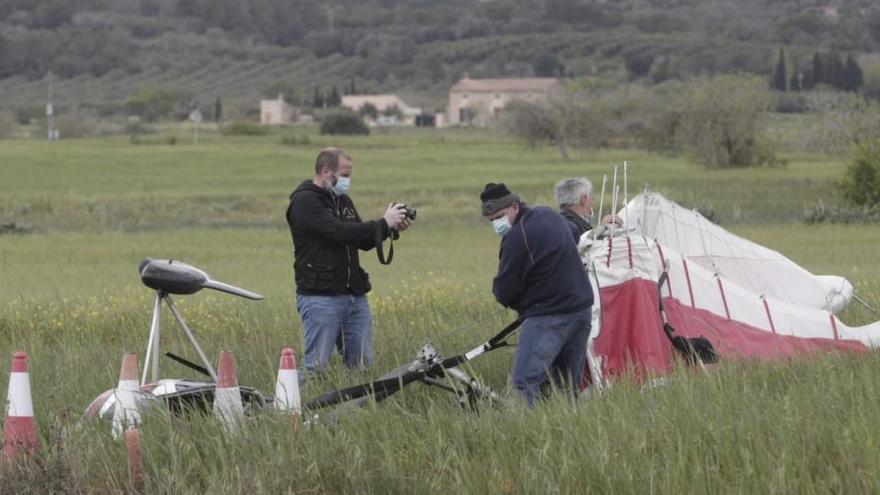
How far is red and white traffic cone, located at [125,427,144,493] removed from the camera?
23.5 ft

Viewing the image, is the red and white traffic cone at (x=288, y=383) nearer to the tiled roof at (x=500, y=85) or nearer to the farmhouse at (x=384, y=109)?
the farmhouse at (x=384, y=109)

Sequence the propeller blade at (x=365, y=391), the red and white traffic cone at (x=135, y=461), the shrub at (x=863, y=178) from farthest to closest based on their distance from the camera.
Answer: the shrub at (x=863, y=178), the propeller blade at (x=365, y=391), the red and white traffic cone at (x=135, y=461)

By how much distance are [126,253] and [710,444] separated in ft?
67.4

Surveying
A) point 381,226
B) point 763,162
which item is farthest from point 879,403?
point 763,162

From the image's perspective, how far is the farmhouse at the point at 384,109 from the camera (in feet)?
486

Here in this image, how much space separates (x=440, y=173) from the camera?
58.9 metres

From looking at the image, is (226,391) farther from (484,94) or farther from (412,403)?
(484,94)

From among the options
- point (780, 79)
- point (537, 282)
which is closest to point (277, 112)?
point (780, 79)

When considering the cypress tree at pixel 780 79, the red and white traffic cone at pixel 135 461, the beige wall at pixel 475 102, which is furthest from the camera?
the cypress tree at pixel 780 79

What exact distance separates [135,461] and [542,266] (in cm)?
278

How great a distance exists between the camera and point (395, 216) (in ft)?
32.5

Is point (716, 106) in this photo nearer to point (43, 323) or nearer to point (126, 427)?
point (43, 323)

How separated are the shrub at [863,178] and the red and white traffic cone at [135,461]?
3422 cm

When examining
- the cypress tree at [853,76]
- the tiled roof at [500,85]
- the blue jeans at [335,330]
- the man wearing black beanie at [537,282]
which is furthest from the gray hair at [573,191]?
the cypress tree at [853,76]
